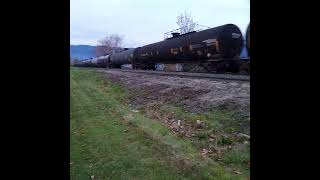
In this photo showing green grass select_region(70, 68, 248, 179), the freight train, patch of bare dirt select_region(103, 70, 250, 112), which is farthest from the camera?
the freight train

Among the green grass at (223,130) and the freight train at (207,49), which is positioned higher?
the freight train at (207,49)

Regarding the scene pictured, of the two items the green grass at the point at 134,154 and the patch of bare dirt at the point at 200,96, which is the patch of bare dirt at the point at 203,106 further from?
the green grass at the point at 134,154

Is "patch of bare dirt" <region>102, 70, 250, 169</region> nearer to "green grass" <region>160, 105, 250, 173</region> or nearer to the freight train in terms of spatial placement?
"green grass" <region>160, 105, 250, 173</region>

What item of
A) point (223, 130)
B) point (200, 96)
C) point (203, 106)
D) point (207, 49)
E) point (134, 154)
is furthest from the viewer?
point (207, 49)

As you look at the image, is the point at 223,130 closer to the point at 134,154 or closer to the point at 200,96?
the point at 134,154

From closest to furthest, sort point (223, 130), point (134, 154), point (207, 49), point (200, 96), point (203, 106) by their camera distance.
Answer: point (134, 154)
point (223, 130)
point (203, 106)
point (200, 96)
point (207, 49)

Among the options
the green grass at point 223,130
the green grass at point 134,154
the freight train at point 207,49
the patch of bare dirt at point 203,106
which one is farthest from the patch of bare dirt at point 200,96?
the freight train at point 207,49

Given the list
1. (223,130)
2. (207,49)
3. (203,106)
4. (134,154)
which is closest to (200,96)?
(203,106)

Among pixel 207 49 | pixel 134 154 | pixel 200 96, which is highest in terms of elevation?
pixel 207 49

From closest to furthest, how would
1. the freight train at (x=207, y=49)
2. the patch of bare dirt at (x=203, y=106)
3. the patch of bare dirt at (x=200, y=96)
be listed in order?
the patch of bare dirt at (x=203, y=106) → the patch of bare dirt at (x=200, y=96) → the freight train at (x=207, y=49)

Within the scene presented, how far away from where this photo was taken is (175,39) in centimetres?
2527

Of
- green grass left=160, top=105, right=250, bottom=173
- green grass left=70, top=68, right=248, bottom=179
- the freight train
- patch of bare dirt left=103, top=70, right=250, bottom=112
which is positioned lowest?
green grass left=70, top=68, right=248, bottom=179

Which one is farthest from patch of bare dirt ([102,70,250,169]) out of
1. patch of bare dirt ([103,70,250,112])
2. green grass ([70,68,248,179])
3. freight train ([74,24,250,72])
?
freight train ([74,24,250,72])
